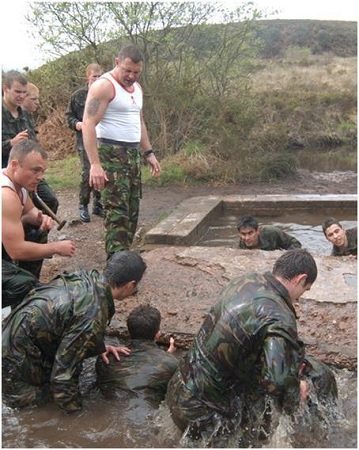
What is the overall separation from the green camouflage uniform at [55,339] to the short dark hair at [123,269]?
6 cm

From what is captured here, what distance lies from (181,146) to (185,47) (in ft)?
6.38

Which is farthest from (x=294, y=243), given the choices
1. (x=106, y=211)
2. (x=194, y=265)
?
(x=106, y=211)

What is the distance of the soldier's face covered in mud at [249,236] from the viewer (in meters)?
5.86

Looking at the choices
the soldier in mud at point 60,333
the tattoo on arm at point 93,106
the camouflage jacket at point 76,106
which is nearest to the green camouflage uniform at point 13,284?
the soldier in mud at point 60,333

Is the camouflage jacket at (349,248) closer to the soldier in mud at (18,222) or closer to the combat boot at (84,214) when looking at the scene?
the soldier in mud at (18,222)

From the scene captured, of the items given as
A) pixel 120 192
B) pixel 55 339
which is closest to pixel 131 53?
pixel 120 192

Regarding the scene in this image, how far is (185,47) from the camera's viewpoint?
440 inches

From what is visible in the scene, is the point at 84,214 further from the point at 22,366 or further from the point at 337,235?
the point at 22,366

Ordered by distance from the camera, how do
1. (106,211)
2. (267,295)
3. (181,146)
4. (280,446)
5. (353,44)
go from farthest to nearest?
1. (353,44)
2. (181,146)
3. (106,211)
4. (280,446)
5. (267,295)

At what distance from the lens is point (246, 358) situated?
8.92ft

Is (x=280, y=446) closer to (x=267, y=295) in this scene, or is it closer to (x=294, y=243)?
(x=267, y=295)

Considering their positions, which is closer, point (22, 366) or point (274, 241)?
A: point (22, 366)

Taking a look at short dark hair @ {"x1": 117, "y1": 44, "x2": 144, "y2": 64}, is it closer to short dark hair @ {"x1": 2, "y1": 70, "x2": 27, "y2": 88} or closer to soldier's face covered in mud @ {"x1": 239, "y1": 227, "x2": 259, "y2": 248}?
short dark hair @ {"x1": 2, "y1": 70, "x2": 27, "y2": 88}

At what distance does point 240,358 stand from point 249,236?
3.24 meters
